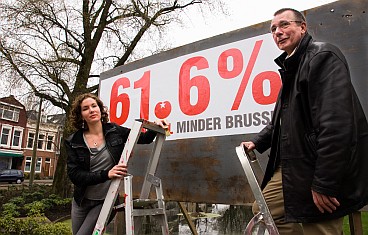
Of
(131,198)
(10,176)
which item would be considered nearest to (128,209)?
(131,198)

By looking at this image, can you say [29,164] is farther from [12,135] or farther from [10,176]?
[10,176]

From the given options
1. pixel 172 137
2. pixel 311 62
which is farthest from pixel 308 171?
pixel 172 137

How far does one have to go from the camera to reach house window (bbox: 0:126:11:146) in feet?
106

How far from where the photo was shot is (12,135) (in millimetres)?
33531

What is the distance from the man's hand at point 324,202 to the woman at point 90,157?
4.11 ft

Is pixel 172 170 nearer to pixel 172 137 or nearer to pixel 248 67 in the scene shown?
pixel 172 137

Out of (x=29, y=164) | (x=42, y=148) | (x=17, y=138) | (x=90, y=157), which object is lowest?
(x=90, y=157)

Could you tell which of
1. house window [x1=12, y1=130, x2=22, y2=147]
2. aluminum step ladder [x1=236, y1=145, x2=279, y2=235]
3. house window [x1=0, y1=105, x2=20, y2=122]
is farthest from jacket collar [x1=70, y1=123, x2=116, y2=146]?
house window [x1=12, y1=130, x2=22, y2=147]

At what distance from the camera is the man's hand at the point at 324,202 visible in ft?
4.65

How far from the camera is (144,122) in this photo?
2279 mm

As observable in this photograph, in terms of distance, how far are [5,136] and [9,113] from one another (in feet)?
8.56

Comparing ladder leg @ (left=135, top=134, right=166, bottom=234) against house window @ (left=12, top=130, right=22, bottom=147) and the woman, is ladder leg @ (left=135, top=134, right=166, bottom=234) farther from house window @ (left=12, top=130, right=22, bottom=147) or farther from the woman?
house window @ (left=12, top=130, right=22, bottom=147)

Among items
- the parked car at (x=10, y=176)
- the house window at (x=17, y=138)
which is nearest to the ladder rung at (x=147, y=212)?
the parked car at (x=10, y=176)

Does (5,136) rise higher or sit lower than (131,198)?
higher
